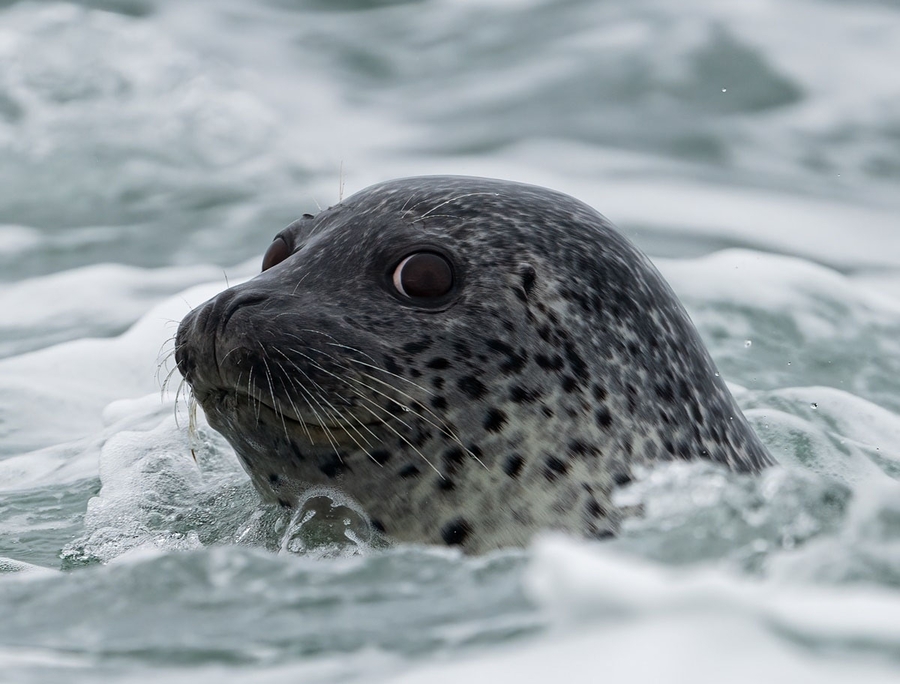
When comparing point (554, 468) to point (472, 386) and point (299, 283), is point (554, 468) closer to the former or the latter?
point (472, 386)

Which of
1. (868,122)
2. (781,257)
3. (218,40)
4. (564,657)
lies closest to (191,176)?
(218,40)

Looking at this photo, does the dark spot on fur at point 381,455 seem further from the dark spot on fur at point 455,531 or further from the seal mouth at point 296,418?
the dark spot on fur at point 455,531

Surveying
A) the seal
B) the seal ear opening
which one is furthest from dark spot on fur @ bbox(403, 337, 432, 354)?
the seal ear opening

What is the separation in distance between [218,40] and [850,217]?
5.49 metres

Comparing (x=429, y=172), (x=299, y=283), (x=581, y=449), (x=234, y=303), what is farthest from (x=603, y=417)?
(x=429, y=172)

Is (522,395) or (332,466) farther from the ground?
(522,395)

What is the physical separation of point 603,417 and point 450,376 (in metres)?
0.40

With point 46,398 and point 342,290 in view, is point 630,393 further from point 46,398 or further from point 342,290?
point 46,398

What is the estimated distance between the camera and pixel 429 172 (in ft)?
31.0

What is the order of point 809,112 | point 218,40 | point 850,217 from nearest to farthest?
point 850,217, point 809,112, point 218,40

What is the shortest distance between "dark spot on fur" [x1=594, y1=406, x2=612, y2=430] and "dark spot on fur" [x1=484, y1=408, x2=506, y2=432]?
9.7 inches

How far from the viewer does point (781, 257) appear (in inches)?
323

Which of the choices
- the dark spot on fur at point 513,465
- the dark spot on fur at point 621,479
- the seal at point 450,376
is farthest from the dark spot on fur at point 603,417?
the dark spot on fur at point 513,465

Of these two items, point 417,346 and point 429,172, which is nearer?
point 417,346
